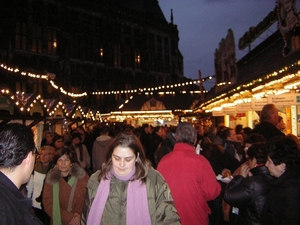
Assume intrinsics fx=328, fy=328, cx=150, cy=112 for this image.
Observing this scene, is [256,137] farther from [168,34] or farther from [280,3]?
[168,34]

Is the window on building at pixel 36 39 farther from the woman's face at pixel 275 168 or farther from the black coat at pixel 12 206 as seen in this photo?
the black coat at pixel 12 206

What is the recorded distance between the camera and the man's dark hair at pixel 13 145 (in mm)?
1827

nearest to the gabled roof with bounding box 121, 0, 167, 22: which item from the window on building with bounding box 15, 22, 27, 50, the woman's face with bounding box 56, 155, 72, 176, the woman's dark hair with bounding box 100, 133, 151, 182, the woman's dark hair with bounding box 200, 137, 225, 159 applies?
the window on building with bounding box 15, 22, 27, 50

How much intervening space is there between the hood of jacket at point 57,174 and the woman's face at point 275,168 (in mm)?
2424

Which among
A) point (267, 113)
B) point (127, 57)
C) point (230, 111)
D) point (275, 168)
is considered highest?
point (127, 57)

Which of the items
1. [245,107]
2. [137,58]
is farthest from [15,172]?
[137,58]

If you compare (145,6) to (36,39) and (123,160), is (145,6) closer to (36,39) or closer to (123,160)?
(36,39)

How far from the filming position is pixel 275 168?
281cm

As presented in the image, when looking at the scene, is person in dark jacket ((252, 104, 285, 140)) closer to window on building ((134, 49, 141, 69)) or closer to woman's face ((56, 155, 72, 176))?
woman's face ((56, 155, 72, 176))

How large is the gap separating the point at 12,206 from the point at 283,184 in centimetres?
196

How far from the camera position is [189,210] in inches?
143

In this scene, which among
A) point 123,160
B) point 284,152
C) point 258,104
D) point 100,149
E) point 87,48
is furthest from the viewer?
point 87,48

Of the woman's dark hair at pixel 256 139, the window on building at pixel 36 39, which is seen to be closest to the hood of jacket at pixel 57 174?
the woman's dark hair at pixel 256 139

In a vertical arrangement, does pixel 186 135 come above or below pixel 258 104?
below
